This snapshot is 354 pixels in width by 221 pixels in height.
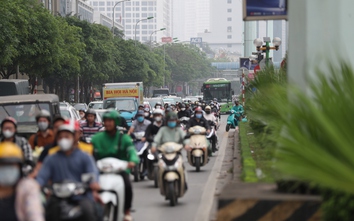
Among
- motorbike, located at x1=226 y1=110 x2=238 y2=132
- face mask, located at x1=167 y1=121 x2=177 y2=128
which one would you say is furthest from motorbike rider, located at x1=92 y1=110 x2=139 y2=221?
motorbike, located at x1=226 y1=110 x2=238 y2=132

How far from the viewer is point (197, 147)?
22.1m

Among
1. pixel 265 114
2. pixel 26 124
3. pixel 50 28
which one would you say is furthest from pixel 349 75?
pixel 50 28

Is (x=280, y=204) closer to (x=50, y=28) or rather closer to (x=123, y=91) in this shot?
(x=123, y=91)

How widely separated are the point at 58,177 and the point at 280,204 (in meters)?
2.32

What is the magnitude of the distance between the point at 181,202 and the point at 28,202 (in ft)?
27.5

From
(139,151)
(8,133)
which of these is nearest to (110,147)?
(8,133)

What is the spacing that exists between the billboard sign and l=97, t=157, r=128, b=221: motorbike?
20.3ft

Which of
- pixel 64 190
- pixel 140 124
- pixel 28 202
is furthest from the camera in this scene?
pixel 140 124

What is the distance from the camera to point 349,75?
874cm

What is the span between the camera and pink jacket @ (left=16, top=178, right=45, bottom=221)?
25.5ft

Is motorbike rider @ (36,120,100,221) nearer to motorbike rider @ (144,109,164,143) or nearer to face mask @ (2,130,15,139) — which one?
face mask @ (2,130,15,139)

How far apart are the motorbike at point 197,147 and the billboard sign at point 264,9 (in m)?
5.58

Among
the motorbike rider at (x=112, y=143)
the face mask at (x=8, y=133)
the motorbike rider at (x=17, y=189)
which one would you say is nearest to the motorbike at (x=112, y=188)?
the motorbike rider at (x=112, y=143)

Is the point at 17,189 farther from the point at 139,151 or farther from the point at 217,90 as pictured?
the point at 217,90
